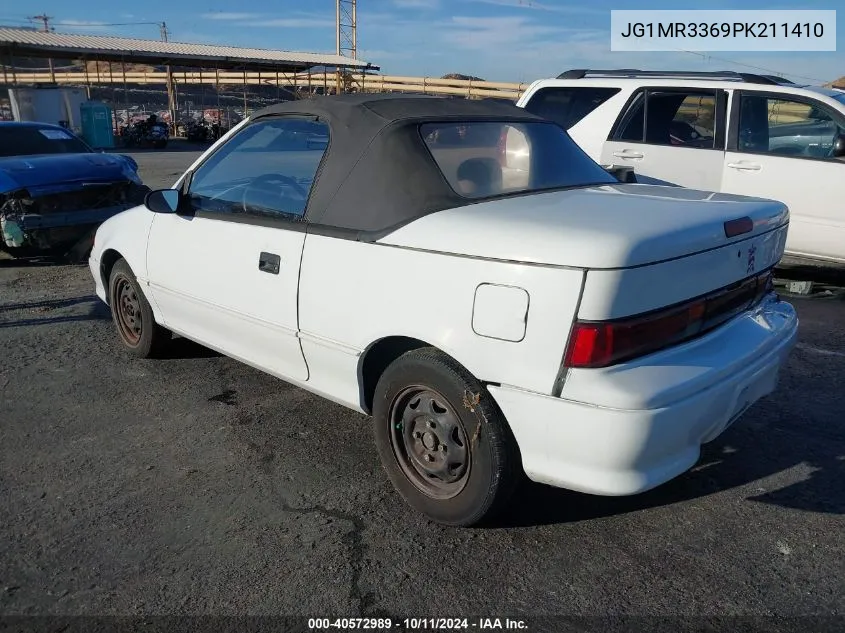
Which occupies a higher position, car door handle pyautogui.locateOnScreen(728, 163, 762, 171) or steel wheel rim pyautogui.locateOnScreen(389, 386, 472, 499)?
car door handle pyautogui.locateOnScreen(728, 163, 762, 171)

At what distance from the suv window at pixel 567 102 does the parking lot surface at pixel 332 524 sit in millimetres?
3849

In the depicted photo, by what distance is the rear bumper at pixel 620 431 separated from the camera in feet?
7.86

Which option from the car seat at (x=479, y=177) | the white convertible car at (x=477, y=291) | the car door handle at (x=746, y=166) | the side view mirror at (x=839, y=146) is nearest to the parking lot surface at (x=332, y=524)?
the white convertible car at (x=477, y=291)

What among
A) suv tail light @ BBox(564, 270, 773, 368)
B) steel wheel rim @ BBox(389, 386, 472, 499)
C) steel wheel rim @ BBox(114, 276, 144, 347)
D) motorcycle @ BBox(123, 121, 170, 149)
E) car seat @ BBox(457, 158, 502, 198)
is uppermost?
motorcycle @ BBox(123, 121, 170, 149)

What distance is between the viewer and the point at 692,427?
2.56 meters

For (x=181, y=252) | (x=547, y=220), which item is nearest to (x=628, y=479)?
(x=547, y=220)

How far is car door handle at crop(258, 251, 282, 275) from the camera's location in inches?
132

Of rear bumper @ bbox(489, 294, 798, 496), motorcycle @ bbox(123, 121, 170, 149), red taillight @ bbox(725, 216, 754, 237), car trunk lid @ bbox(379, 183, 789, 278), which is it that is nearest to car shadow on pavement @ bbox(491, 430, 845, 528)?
rear bumper @ bbox(489, 294, 798, 496)

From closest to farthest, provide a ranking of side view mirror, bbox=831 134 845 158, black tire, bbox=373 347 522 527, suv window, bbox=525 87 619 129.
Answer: black tire, bbox=373 347 522 527
side view mirror, bbox=831 134 845 158
suv window, bbox=525 87 619 129

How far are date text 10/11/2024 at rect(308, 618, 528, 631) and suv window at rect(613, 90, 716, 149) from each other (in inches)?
217

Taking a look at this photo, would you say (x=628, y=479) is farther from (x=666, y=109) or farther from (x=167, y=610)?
(x=666, y=109)

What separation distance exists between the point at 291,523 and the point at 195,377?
1.86 meters

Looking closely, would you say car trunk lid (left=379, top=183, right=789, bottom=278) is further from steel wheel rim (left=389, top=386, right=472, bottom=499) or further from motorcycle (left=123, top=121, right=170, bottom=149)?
Answer: motorcycle (left=123, top=121, right=170, bottom=149)

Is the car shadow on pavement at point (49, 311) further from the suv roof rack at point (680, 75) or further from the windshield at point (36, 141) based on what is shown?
the suv roof rack at point (680, 75)
